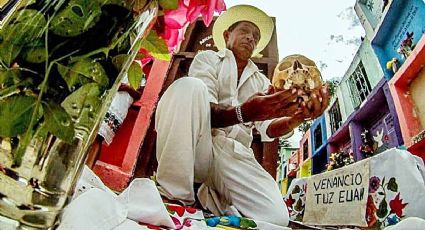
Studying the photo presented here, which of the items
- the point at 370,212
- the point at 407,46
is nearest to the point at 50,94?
the point at 370,212

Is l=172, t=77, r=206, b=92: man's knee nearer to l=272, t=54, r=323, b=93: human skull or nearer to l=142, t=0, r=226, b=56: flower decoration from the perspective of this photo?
l=272, t=54, r=323, b=93: human skull

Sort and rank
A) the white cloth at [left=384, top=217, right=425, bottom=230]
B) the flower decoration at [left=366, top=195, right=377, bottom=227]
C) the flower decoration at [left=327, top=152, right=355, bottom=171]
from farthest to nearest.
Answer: the flower decoration at [left=327, top=152, right=355, bottom=171], the flower decoration at [left=366, top=195, right=377, bottom=227], the white cloth at [left=384, top=217, right=425, bottom=230]

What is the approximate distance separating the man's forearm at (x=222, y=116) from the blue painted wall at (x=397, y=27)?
9.26 ft

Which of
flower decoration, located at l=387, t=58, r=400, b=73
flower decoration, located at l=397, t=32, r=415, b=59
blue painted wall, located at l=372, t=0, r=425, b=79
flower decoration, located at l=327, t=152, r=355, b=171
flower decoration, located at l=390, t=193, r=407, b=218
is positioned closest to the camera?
flower decoration, located at l=390, t=193, r=407, b=218

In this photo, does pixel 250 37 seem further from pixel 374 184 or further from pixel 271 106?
pixel 374 184

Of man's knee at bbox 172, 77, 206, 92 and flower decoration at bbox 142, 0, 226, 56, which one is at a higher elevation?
man's knee at bbox 172, 77, 206, 92

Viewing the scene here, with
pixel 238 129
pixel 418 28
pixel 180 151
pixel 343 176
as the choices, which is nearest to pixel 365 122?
pixel 418 28

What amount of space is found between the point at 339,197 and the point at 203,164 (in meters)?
0.71

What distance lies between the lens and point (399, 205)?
1.28 metres

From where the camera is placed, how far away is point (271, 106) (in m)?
1.09

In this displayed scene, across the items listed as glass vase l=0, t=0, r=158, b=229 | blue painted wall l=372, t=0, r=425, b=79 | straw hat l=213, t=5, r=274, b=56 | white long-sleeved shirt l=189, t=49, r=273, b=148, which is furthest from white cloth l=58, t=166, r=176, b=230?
blue painted wall l=372, t=0, r=425, b=79

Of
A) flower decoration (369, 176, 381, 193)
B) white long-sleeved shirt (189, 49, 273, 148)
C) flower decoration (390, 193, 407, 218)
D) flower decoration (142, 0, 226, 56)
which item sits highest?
white long-sleeved shirt (189, 49, 273, 148)

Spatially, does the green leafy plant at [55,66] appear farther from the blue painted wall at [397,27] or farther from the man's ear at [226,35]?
the blue painted wall at [397,27]

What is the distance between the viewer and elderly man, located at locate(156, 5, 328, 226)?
1108mm
